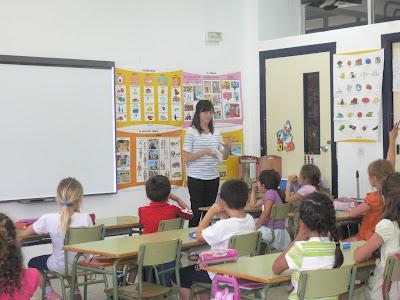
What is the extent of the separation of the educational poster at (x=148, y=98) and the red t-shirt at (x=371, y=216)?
10.0 feet

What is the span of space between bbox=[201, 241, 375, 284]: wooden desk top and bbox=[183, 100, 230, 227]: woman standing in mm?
2979

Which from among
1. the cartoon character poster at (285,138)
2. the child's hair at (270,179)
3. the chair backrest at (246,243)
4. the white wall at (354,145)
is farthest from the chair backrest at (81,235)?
the cartoon character poster at (285,138)

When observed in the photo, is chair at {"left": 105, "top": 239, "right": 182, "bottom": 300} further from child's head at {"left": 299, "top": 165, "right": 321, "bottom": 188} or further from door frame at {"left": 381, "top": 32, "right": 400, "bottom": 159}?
door frame at {"left": 381, "top": 32, "right": 400, "bottom": 159}

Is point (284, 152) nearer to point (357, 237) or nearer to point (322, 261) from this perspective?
point (357, 237)

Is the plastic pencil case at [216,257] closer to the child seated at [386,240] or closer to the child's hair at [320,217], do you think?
the child's hair at [320,217]

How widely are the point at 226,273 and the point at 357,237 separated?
2.11m

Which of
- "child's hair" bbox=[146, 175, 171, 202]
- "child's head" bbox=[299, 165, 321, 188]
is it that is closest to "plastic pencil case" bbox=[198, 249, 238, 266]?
"child's hair" bbox=[146, 175, 171, 202]

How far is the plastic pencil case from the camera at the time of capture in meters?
3.51

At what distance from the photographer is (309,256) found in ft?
10.9

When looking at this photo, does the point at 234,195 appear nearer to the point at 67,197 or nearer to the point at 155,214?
the point at 155,214

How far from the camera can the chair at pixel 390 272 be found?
3564 millimetres

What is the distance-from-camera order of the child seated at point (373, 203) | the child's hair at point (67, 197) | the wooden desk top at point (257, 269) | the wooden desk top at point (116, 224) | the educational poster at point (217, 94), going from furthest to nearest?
the educational poster at point (217, 94)
the child seated at point (373, 203)
the wooden desk top at point (116, 224)
the child's hair at point (67, 197)
the wooden desk top at point (257, 269)

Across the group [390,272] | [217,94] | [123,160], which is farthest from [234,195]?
[217,94]

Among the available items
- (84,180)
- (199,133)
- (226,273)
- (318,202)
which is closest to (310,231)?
(318,202)
